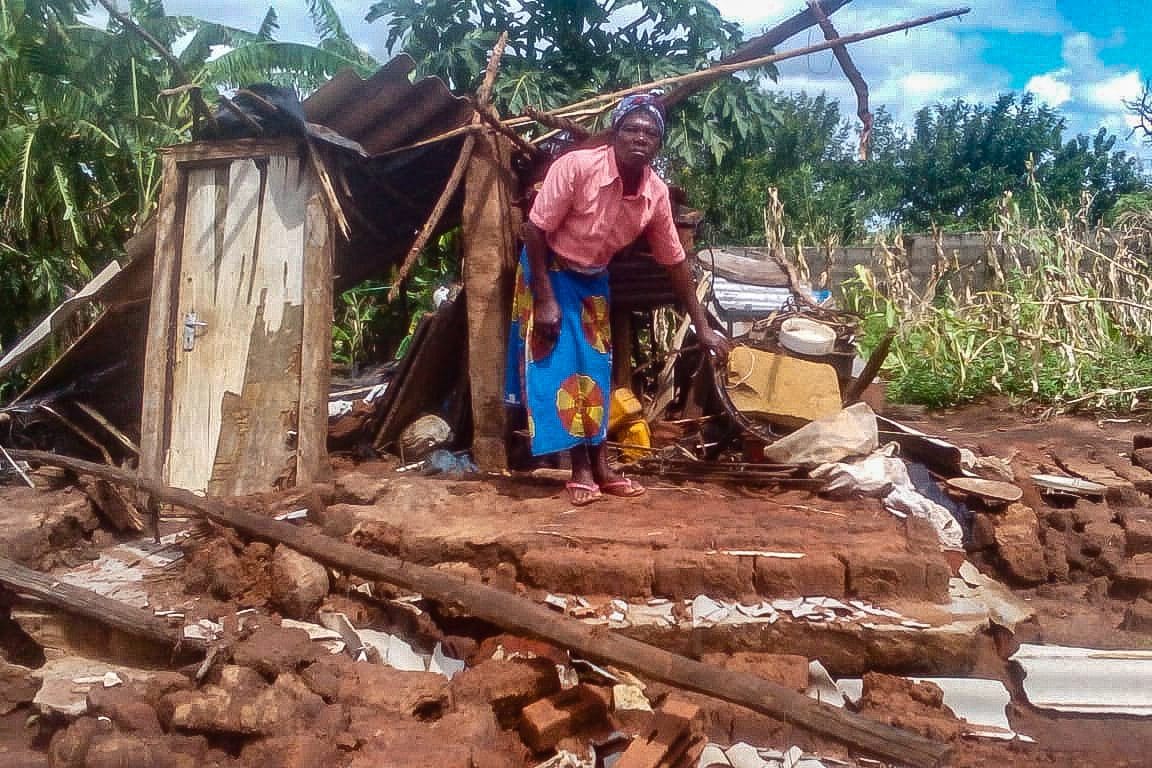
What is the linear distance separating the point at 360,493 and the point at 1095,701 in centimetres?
286

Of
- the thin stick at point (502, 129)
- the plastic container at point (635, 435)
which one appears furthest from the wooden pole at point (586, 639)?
the thin stick at point (502, 129)

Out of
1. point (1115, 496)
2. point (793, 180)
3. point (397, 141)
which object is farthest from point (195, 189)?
point (793, 180)

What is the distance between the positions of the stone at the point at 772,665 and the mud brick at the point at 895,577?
1.17ft

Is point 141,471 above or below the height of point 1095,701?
above

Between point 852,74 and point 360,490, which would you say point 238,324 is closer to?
point 360,490

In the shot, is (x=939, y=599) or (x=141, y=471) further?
(x=141, y=471)

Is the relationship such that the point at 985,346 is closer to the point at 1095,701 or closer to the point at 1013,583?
the point at 1013,583

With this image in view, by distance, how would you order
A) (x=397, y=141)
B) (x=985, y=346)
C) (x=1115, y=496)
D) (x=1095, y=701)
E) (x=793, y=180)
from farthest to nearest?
(x=793, y=180) < (x=985, y=346) < (x=397, y=141) < (x=1115, y=496) < (x=1095, y=701)

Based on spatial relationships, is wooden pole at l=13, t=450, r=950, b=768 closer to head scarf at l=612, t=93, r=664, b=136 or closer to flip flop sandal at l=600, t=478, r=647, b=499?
flip flop sandal at l=600, t=478, r=647, b=499

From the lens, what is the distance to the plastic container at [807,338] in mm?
4875

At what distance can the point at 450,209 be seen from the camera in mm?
5316

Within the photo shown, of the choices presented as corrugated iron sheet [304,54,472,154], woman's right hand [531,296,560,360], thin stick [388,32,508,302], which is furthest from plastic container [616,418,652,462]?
corrugated iron sheet [304,54,472,154]

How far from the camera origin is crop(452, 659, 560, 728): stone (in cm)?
263

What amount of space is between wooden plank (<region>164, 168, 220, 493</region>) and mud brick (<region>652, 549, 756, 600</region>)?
2.39 meters
